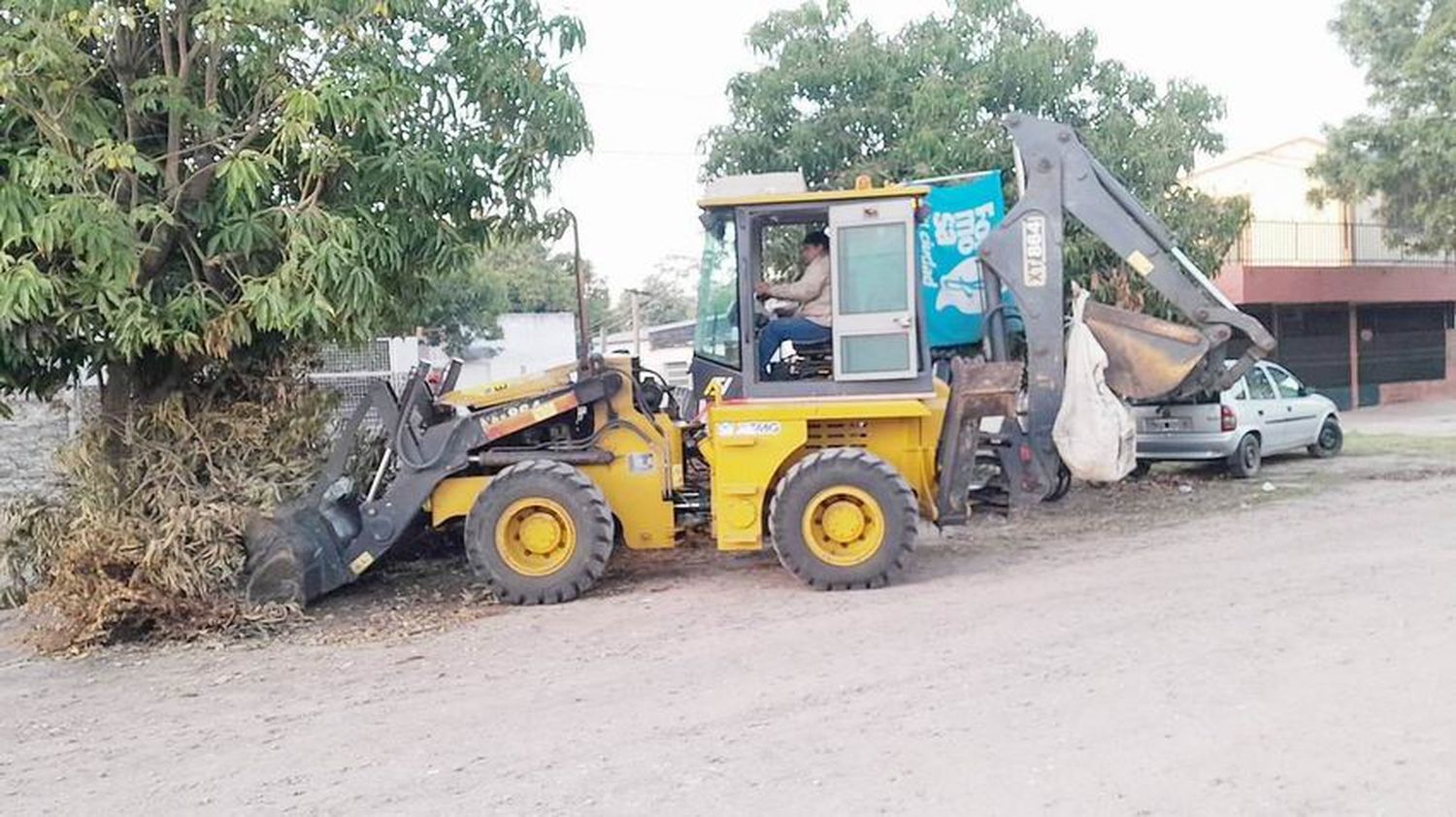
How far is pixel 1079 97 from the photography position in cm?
1385

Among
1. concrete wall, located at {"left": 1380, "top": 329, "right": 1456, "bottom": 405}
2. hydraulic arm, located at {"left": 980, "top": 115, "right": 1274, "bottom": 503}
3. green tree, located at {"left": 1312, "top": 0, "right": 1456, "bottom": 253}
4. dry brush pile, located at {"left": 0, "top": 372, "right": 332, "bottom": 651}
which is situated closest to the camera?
dry brush pile, located at {"left": 0, "top": 372, "right": 332, "bottom": 651}

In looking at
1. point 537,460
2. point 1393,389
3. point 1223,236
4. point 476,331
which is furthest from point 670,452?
point 1393,389

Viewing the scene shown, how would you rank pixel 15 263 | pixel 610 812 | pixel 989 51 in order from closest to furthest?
pixel 610 812
pixel 15 263
pixel 989 51

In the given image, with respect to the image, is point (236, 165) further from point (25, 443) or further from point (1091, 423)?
point (25, 443)

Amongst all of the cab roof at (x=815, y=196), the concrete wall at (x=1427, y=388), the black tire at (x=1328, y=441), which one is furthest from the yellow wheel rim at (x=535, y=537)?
the concrete wall at (x=1427, y=388)

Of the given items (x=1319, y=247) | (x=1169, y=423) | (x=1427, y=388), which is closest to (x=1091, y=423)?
(x=1169, y=423)

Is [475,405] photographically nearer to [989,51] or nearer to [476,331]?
[989,51]

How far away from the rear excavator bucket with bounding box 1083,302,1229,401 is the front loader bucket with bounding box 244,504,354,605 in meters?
5.78

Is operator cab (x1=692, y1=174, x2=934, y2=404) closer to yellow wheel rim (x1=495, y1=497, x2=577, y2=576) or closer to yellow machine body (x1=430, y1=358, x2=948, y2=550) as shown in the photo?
yellow machine body (x1=430, y1=358, x2=948, y2=550)

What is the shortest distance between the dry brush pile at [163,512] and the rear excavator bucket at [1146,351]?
5792 millimetres

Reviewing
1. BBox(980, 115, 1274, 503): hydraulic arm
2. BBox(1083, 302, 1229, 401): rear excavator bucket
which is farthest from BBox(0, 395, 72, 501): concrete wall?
BBox(1083, 302, 1229, 401): rear excavator bucket

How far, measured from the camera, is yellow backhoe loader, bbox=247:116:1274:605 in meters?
8.86

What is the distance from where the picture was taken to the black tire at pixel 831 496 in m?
8.79

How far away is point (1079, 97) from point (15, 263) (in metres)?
10.4
